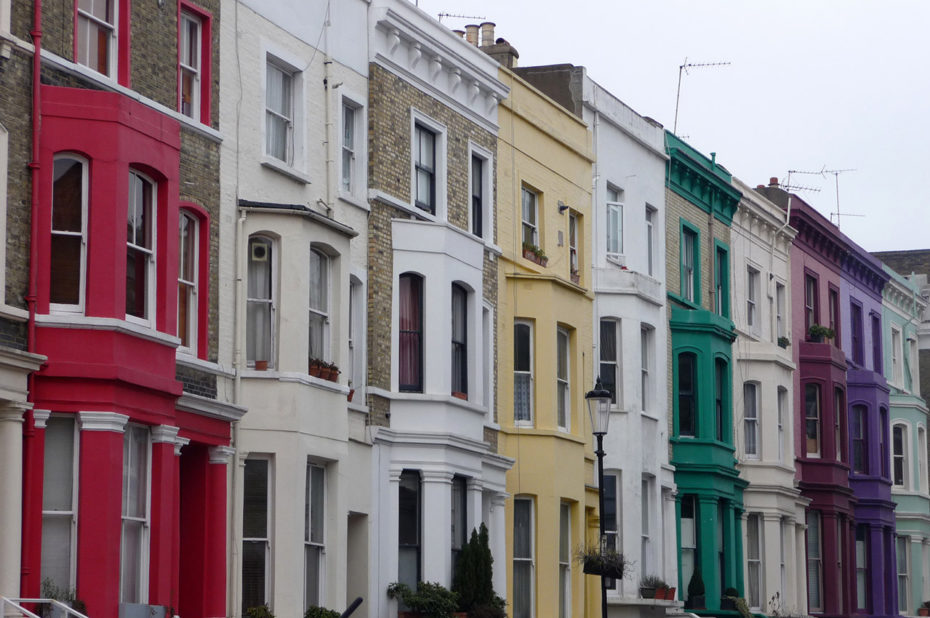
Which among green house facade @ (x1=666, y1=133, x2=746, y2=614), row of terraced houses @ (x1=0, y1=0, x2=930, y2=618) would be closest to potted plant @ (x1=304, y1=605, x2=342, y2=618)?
row of terraced houses @ (x1=0, y1=0, x2=930, y2=618)

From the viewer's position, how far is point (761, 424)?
49.2 m

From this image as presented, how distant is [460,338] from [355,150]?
15.1 ft

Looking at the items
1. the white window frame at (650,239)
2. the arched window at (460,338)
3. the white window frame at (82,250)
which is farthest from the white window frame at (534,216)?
the white window frame at (82,250)

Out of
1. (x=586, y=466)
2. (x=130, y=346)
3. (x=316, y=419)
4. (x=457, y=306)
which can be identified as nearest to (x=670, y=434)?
(x=586, y=466)

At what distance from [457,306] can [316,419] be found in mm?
6454

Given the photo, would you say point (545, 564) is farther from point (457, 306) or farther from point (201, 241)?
point (201, 241)

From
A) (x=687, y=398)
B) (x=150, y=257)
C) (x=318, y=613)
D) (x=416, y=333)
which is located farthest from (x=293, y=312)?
(x=687, y=398)

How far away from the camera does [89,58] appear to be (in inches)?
956

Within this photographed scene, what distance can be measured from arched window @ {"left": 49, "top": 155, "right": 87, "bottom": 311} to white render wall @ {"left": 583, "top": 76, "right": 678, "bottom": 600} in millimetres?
19240

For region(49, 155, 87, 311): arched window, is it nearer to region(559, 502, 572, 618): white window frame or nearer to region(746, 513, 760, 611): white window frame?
region(559, 502, 572, 618): white window frame

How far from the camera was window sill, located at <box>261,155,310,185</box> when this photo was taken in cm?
2839

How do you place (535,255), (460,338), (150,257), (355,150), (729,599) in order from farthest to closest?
(729,599), (535,255), (460,338), (355,150), (150,257)

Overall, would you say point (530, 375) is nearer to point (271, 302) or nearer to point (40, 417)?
point (271, 302)

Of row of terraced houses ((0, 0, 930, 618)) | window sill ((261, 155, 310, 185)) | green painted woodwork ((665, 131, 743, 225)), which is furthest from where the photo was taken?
green painted woodwork ((665, 131, 743, 225))
